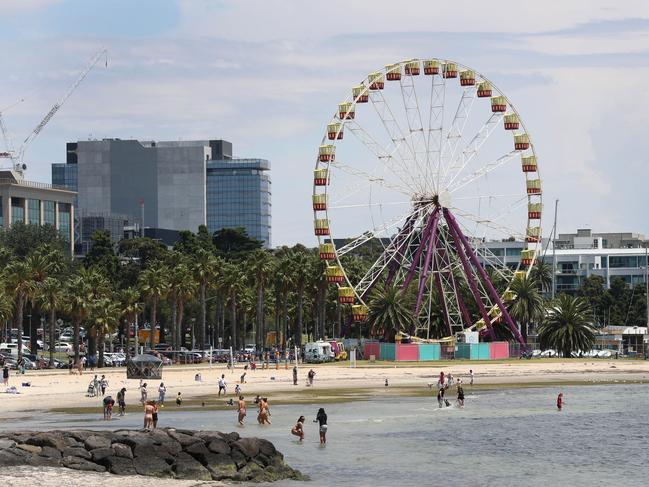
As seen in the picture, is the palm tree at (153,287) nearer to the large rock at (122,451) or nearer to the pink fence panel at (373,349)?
the pink fence panel at (373,349)

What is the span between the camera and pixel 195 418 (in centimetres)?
7450

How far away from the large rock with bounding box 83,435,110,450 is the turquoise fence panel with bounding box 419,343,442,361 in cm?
8444

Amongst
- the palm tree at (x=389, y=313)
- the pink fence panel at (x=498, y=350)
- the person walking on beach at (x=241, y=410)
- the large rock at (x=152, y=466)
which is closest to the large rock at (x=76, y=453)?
the large rock at (x=152, y=466)

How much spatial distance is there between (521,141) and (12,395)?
63524mm

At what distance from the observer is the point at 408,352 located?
13325 cm

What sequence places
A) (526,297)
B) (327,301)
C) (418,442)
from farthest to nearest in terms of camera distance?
(327,301), (526,297), (418,442)

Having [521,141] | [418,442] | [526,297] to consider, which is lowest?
[418,442]

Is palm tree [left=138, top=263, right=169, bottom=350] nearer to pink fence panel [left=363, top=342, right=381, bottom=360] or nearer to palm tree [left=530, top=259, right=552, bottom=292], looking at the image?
pink fence panel [left=363, top=342, right=381, bottom=360]

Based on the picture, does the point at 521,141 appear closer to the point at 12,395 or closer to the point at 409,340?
the point at 409,340

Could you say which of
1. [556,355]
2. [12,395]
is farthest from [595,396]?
[556,355]

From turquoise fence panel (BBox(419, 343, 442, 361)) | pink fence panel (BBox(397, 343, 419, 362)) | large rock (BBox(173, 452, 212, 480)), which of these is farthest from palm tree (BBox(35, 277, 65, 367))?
large rock (BBox(173, 452, 212, 480))

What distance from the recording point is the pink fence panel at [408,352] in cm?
13300

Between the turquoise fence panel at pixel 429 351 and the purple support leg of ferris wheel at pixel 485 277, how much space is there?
9177mm

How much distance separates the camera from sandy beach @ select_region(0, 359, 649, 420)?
3452 inches
